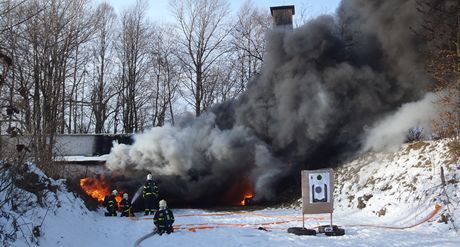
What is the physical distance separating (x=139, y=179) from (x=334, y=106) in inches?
422

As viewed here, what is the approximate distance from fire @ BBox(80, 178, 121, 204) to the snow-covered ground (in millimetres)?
4570

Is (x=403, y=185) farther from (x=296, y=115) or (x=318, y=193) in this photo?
(x=296, y=115)

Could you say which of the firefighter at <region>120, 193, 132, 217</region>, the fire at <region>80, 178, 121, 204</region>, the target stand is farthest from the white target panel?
the fire at <region>80, 178, 121, 204</region>

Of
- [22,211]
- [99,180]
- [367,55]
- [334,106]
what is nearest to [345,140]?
[334,106]

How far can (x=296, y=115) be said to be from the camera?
2220cm

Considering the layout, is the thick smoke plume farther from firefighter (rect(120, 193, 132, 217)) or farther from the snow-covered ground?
firefighter (rect(120, 193, 132, 217))

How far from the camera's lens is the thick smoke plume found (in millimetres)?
20844

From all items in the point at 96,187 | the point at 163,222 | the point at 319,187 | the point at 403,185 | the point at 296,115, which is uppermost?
the point at 296,115

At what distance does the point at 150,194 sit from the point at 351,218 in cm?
857

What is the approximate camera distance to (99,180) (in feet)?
81.3

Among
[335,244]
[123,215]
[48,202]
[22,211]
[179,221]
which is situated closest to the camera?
[22,211]

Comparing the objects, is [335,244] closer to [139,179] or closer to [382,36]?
[382,36]

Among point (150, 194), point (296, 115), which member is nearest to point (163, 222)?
point (150, 194)

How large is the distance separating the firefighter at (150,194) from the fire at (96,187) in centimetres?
462
